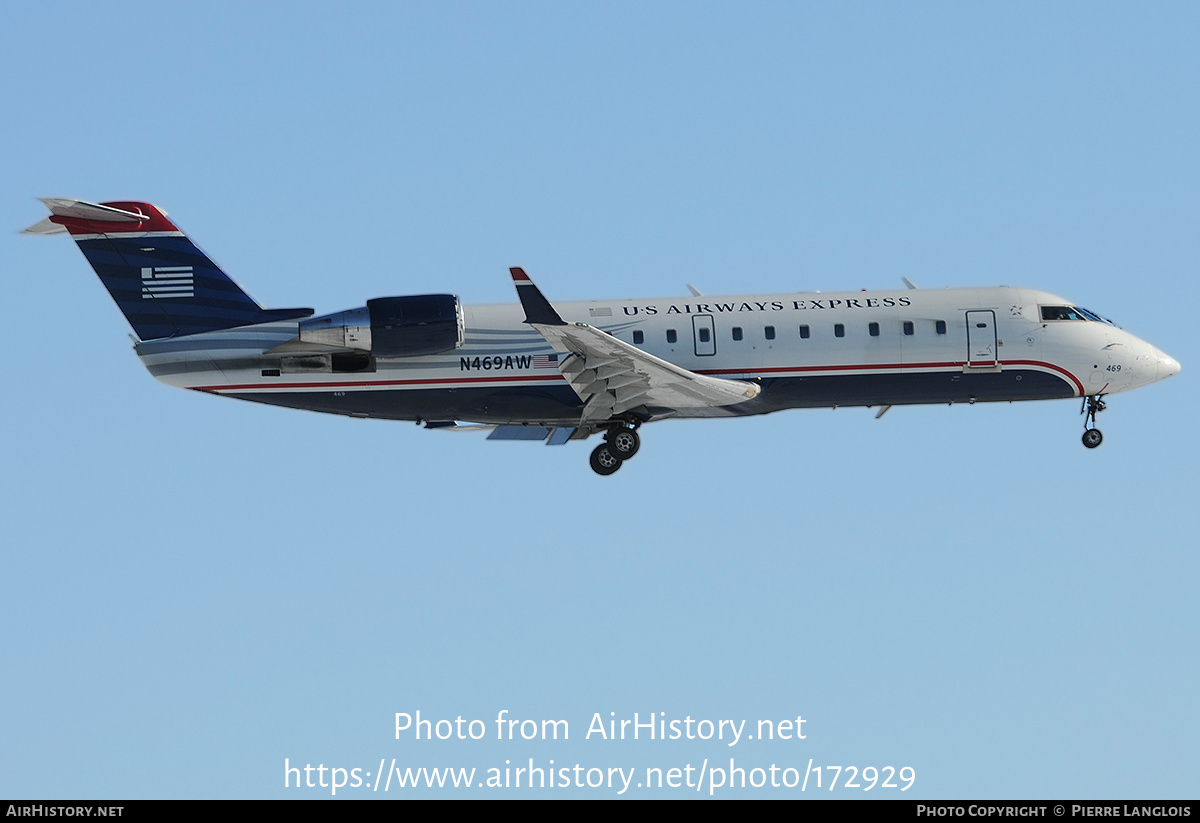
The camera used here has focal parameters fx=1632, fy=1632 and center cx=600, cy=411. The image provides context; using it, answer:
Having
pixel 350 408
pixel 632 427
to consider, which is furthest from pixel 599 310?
pixel 350 408

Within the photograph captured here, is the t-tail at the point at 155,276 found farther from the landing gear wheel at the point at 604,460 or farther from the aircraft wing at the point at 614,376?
the landing gear wheel at the point at 604,460

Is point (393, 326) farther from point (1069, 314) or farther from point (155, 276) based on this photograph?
point (1069, 314)

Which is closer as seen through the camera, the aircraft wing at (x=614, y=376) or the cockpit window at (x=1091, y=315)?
the aircraft wing at (x=614, y=376)

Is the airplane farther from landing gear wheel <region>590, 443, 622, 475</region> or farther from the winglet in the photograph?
the winglet

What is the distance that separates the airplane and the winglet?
0.95 metres

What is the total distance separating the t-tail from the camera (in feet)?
103

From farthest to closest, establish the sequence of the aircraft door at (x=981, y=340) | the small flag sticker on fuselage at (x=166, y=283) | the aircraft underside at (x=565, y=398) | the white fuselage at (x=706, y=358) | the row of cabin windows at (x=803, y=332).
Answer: the aircraft door at (x=981, y=340) < the row of cabin windows at (x=803, y=332) < the aircraft underside at (x=565, y=398) < the small flag sticker on fuselage at (x=166, y=283) < the white fuselage at (x=706, y=358)

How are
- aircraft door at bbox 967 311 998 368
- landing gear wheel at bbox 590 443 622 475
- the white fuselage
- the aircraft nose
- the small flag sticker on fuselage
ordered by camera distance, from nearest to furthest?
1. the white fuselage
2. the small flag sticker on fuselage
3. landing gear wheel at bbox 590 443 622 475
4. aircraft door at bbox 967 311 998 368
5. the aircraft nose

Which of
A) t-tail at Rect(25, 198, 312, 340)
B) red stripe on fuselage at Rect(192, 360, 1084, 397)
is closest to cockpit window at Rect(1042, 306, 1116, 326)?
red stripe on fuselage at Rect(192, 360, 1084, 397)

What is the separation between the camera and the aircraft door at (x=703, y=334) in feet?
105

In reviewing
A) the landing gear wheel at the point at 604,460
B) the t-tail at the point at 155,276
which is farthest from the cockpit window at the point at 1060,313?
the t-tail at the point at 155,276

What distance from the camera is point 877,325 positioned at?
32375mm

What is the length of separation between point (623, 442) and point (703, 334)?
104 inches
